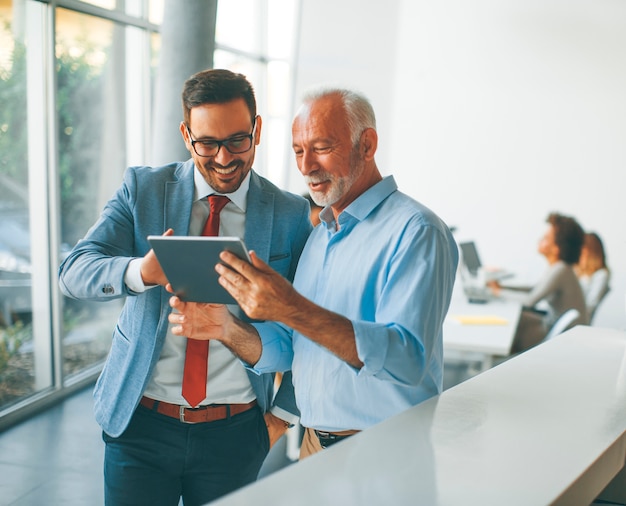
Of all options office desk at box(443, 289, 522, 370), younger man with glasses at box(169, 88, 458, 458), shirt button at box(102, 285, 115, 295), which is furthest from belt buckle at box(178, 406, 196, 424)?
office desk at box(443, 289, 522, 370)

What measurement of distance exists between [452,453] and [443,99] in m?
7.47

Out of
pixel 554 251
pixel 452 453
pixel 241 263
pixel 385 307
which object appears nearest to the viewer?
pixel 452 453

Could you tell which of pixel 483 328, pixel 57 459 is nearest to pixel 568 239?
pixel 483 328

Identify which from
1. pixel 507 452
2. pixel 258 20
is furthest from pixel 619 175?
pixel 507 452

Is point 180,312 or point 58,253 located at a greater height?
point 180,312

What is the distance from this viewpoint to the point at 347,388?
1608 mm

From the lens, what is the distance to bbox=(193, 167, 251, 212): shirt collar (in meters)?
1.93

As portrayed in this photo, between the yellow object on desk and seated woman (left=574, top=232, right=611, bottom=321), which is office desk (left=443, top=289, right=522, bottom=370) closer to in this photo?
the yellow object on desk

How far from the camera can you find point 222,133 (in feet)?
5.82

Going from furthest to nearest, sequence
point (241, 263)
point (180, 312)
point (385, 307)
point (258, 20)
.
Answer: point (258, 20), point (180, 312), point (385, 307), point (241, 263)

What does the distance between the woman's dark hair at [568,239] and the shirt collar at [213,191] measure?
431 cm

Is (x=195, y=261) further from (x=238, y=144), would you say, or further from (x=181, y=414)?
(x=181, y=414)

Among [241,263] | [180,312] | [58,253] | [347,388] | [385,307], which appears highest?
[241,263]

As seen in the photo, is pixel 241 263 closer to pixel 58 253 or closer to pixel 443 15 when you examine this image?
pixel 58 253
